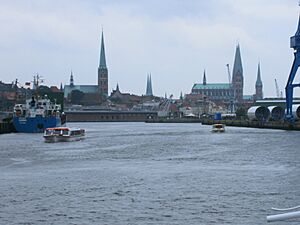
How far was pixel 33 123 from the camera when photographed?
71688mm

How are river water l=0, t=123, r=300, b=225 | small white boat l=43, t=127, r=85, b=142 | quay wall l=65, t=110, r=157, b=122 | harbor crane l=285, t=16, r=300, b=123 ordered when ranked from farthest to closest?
quay wall l=65, t=110, r=157, b=122 < harbor crane l=285, t=16, r=300, b=123 < small white boat l=43, t=127, r=85, b=142 < river water l=0, t=123, r=300, b=225

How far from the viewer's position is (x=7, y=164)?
3189 cm

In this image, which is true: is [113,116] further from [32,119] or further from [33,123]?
[33,123]

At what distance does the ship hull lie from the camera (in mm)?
71688

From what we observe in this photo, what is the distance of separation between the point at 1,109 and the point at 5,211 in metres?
102

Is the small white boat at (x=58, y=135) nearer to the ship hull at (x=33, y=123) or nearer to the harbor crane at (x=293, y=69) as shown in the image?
the ship hull at (x=33, y=123)

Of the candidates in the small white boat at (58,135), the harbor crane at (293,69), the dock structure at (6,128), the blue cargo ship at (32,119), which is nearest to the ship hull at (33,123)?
the blue cargo ship at (32,119)

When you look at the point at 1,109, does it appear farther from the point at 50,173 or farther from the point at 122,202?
the point at 122,202

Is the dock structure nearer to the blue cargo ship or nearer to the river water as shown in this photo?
the blue cargo ship

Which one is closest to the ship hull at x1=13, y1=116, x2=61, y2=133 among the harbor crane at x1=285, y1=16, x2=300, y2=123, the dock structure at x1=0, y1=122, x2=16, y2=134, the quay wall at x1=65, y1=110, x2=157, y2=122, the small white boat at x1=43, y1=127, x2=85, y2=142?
the dock structure at x1=0, y1=122, x2=16, y2=134

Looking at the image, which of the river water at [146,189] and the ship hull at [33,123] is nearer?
the river water at [146,189]

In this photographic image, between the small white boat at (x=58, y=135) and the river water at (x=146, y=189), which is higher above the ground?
the small white boat at (x=58, y=135)

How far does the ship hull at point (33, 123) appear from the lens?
71.7m

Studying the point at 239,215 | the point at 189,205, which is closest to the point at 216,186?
the point at 189,205
